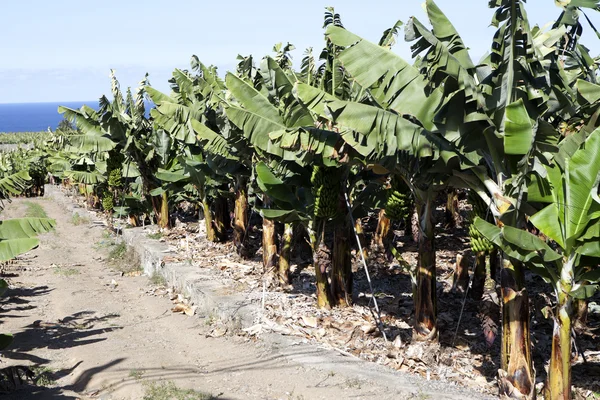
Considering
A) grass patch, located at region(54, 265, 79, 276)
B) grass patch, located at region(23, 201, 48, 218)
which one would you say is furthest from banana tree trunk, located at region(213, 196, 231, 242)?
grass patch, located at region(23, 201, 48, 218)

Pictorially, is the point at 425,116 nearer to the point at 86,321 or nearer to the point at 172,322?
the point at 172,322

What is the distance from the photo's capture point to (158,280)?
14.5 m

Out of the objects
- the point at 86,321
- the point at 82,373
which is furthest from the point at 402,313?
the point at 86,321

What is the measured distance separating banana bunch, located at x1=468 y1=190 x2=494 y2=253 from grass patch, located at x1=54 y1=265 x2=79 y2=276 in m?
11.7

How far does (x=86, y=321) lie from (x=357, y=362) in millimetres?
6000

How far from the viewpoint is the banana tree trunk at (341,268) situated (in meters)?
10.2

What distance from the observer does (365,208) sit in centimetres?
1068

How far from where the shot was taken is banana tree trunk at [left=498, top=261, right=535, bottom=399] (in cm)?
677

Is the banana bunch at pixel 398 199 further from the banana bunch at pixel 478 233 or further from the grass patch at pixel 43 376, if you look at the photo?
the grass patch at pixel 43 376

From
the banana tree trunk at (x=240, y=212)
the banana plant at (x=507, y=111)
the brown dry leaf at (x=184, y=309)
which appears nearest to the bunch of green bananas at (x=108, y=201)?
the banana tree trunk at (x=240, y=212)

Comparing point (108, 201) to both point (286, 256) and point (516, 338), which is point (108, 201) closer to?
point (286, 256)

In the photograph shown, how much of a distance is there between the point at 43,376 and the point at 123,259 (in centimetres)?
920

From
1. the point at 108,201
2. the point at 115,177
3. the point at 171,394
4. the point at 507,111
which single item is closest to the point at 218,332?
the point at 171,394

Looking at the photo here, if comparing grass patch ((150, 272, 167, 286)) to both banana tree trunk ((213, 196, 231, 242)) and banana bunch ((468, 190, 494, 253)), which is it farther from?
banana bunch ((468, 190, 494, 253))
